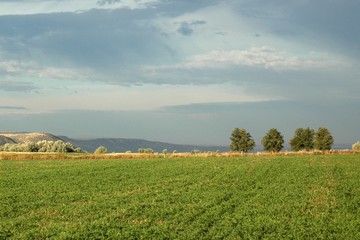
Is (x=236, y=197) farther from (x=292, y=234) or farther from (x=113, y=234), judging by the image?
(x=113, y=234)

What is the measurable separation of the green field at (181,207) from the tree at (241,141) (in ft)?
357

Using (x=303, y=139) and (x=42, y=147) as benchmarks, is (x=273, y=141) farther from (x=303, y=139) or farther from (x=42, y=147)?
(x=42, y=147)

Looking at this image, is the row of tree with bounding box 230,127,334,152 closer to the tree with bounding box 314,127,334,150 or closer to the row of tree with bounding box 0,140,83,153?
the tree with bounding box 314,127,334,150

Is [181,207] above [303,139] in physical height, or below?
below

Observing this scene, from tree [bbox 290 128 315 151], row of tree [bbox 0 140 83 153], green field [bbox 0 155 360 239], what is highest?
tree [bbox 290 128 315 151]

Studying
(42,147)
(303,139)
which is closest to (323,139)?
(303,139)

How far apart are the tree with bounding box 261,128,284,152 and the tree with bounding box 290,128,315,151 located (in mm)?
4330

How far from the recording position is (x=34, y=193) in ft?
110

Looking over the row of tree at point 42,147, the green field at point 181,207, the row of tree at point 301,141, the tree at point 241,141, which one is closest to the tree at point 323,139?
the row of tree at point 301,141

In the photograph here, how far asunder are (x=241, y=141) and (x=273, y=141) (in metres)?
10.8

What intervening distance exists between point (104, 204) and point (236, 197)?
895 cm

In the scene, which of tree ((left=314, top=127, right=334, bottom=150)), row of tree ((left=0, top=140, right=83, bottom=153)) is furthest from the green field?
tree ((left=314, top=127, right=334, bottom=150))

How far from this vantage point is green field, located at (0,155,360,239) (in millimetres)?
21047

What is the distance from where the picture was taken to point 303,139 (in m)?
149
